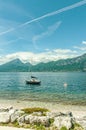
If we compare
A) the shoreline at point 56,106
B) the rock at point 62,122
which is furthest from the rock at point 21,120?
the shoreline at point 56,106

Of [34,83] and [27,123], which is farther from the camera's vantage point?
[34,83]

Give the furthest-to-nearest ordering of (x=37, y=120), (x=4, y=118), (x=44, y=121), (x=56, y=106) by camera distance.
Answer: (x=56, y=106) < (x=4, y=118) < (x=37, y=120) < (x=44, y=121)

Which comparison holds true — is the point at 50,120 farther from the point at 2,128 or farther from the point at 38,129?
the point at 2,128

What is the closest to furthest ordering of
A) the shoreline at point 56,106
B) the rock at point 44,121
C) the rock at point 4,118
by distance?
the rock at point 44,121
the rock at point 4,118
the shoreline at point 56,106

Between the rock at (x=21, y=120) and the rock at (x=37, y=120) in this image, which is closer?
the rock at (x=37, y=120)

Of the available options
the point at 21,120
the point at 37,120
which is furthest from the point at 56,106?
the point at 37,120

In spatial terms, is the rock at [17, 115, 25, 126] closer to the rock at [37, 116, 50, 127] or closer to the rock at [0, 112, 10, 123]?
the rock at [0, 112, 10, 123]

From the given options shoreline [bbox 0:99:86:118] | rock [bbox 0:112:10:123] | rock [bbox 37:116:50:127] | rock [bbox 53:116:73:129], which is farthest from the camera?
shoreline [bbox 0:99:86:118]

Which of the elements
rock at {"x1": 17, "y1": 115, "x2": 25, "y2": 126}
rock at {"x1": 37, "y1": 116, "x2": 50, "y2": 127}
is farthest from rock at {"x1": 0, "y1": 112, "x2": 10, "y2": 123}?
rock at {"x1": 37, "y1": 116, "x2": 50, "y2": 127}

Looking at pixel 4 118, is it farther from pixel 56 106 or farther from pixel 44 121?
pixel 56 106

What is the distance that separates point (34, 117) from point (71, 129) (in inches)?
141

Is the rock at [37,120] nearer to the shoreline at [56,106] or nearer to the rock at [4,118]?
the rock at [4,118]

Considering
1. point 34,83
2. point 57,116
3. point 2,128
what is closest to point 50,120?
point 57,116

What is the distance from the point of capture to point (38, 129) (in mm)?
20297
